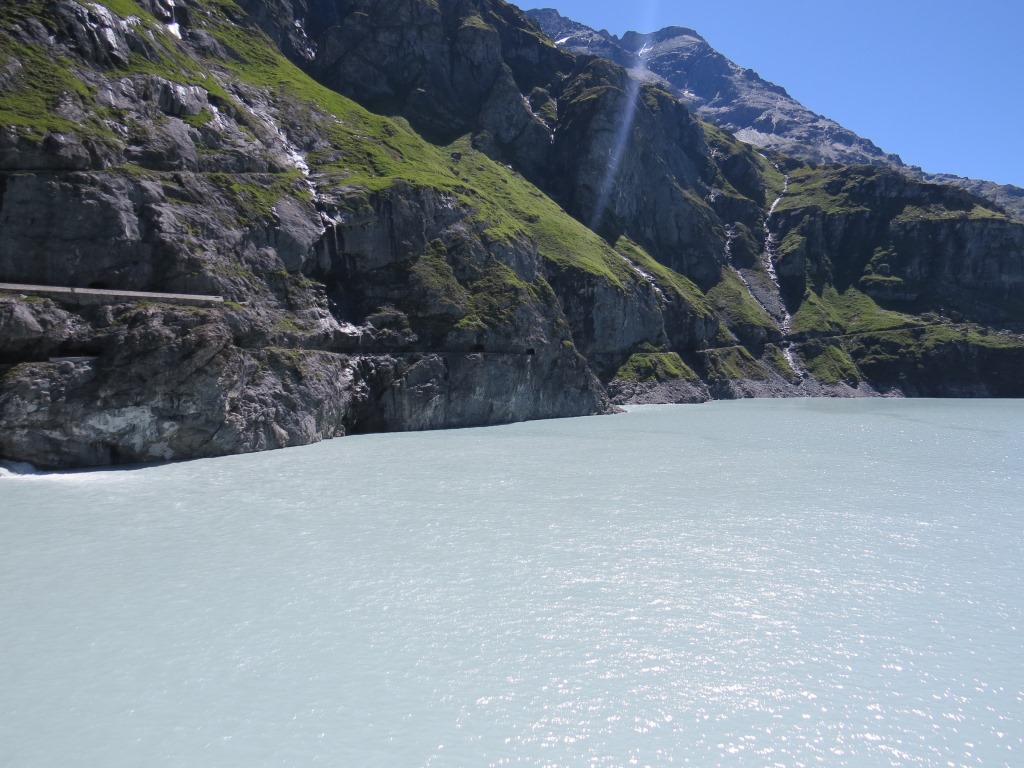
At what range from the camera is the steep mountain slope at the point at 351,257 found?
46.7 m

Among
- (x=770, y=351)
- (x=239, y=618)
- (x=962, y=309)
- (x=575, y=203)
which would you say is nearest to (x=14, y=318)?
(x=239, y=618)

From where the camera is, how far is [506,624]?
60.6 ft

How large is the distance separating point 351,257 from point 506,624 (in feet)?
200

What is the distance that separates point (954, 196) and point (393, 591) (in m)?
231

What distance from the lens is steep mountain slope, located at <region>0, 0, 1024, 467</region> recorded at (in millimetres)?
46719

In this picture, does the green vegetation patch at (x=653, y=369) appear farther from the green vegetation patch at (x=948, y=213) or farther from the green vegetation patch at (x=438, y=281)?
the green vegetation patch at (x=948, y=213)

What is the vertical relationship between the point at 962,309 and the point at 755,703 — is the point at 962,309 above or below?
above

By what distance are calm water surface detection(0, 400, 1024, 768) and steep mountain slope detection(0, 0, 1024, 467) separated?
40.6 feet

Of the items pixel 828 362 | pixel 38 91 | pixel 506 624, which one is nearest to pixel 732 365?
pixel 828 362

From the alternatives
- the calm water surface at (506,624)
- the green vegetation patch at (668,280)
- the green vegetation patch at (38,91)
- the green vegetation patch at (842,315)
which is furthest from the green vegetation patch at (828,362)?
the green vegetation patch at (38,91)

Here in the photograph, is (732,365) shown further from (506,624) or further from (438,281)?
(506,624)

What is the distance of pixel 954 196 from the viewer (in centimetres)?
19500

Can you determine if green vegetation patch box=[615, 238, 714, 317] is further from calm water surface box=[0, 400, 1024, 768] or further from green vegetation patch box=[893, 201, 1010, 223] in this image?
calm water surface box=[0, 400, 1024, 768]

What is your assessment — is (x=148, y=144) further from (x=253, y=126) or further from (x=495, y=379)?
(x=495, y=379)
